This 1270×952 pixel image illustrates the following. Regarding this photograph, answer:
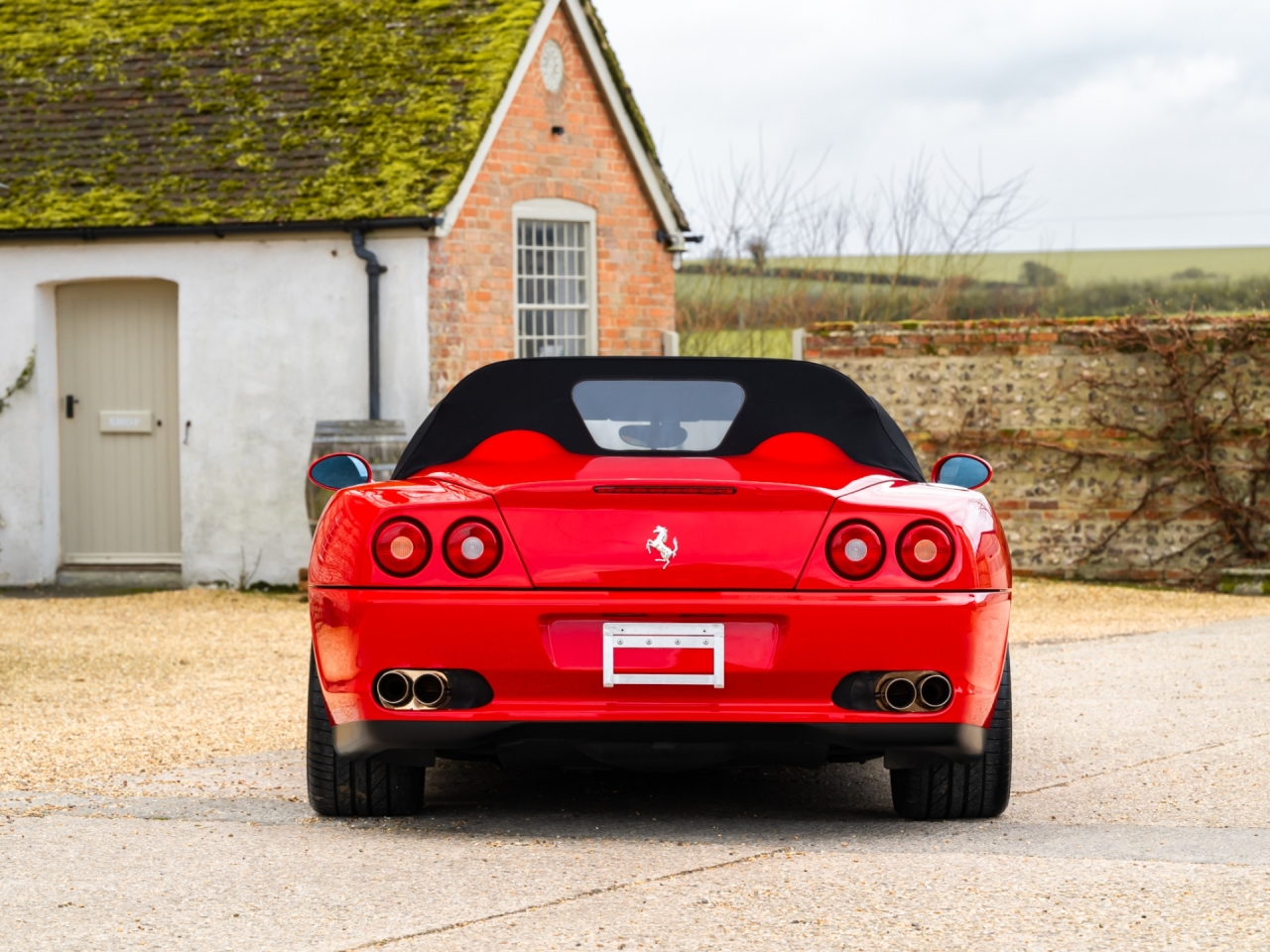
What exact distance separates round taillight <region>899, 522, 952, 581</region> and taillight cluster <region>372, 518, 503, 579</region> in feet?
3.55

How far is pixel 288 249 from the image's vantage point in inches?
567

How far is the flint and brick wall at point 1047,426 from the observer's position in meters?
14.1

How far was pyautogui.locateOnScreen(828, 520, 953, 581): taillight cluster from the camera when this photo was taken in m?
4.53

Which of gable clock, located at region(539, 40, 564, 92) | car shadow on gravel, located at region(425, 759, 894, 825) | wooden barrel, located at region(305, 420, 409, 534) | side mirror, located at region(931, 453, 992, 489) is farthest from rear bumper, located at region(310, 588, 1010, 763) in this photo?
gable clock, located at region(539, 40, 564, 92)

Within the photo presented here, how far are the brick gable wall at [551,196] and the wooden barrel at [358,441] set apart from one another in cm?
94

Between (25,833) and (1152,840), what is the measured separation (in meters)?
3.20

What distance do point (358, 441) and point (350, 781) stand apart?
8.51 m

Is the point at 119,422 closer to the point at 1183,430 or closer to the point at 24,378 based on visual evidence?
→ the point at 24,378

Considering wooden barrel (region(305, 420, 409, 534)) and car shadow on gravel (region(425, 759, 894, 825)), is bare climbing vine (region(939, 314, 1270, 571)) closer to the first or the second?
wooden barrel (region(305, 420, 409, 534))

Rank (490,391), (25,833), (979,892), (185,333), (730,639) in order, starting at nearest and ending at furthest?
1. (979,892)
2. (730,639)
3. (25,833)
4. (490,391)
5. (185,333)

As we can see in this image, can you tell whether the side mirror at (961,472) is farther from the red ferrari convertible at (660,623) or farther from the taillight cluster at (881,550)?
the taillight cluster at (881,550)

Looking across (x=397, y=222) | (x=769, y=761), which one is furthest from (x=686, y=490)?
(x=397, y=222)

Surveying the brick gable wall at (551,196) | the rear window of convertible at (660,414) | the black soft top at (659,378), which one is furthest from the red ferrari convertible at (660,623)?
the brick gable wall at (551,196)

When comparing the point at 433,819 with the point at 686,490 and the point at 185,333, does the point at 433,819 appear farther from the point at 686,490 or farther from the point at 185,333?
the point at 185,333
